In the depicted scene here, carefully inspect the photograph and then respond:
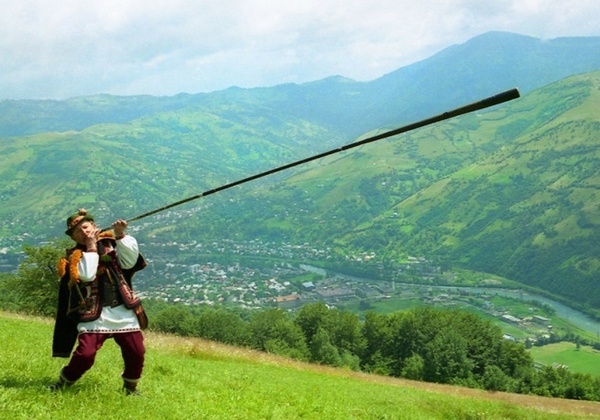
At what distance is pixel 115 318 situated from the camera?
7570 millimetres

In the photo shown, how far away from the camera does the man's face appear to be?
7551mm

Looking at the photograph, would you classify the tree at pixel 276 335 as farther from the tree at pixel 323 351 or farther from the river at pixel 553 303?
the river at pixel 553 303

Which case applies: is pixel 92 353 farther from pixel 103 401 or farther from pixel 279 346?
pixel 279 346

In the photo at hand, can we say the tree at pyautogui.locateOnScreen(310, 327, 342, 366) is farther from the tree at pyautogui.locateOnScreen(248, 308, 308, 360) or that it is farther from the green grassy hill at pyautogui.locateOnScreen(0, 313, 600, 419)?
the green grassy hill at pyautogui.locateOnScreen(0, 313, 600, 419)

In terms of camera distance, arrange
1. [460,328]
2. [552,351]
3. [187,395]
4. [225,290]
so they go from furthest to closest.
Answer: [225,290] < [552,351] < [460,328] < [187,395]

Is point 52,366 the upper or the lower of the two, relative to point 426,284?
upper

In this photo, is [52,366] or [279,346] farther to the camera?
[279,346]

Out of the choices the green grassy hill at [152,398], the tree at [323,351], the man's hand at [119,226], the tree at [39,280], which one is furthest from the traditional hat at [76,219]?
the tree at [323,351]

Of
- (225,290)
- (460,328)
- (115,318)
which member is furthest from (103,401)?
(225,290)

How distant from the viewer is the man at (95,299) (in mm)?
7391

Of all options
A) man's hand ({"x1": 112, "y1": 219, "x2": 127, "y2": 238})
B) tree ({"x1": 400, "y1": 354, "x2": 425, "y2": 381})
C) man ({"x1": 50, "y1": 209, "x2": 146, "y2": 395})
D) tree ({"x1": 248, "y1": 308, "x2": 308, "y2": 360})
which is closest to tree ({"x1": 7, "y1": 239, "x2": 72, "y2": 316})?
tree ({"x1": 248, "y1": 308, "x2": 308, "y2": 360})

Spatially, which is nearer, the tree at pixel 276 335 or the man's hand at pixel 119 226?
the man's hand at pixel 119 226

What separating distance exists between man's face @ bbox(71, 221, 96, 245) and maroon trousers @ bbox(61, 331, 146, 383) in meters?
1.45

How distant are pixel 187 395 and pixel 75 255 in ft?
12.2
